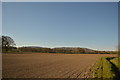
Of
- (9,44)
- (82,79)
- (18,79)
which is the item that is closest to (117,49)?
(82,79)

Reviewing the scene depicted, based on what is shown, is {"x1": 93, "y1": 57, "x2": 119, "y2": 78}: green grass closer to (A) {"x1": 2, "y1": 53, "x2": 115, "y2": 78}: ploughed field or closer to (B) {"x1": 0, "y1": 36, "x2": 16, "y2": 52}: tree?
(A) {"x1": 2, "y1": 53, "x2": 115, "y2": 78}: ploughed field

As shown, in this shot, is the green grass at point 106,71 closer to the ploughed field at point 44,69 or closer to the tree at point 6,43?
the ploughed field at point 44,69

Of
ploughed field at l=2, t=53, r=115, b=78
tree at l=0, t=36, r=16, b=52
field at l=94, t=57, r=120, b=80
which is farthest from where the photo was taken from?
tree at l=0, t=36, r=16, b=52

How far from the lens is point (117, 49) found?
43.3 meters

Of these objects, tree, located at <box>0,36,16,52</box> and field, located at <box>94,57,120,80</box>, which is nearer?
field, located at <box>94,57,120,80</box>

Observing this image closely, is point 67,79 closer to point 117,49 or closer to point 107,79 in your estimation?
point 107,79

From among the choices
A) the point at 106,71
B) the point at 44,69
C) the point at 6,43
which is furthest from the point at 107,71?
the point at 6,43

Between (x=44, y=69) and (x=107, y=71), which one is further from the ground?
(x=107, y=71)

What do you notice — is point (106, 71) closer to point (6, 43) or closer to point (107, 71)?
point (107, 71)

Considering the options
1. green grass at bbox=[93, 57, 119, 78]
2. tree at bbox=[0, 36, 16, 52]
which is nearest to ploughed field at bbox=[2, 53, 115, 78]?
green grass at bbox=[93, 57, 119, 78]

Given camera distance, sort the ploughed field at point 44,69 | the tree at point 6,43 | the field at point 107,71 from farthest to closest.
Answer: the tree at point 6,43
the ploughed field at point 44,69
the field at point 107,71

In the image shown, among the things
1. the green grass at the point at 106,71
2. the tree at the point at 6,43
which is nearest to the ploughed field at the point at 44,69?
the green grass at the point at 106,71

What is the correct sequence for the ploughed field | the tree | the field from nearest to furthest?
the field, the ploughed field, the tree

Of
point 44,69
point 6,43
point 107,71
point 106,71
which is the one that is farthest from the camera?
point 6,43
